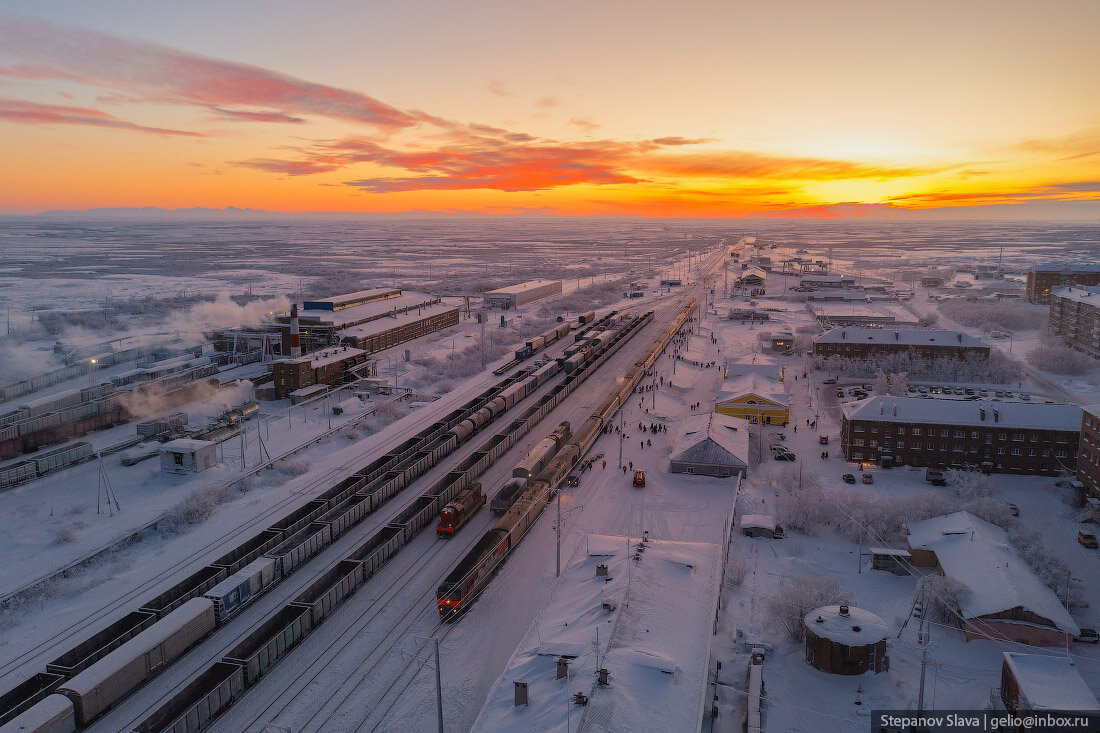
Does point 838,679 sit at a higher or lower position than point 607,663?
lower

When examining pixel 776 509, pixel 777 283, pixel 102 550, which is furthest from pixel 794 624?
pixel 777 283

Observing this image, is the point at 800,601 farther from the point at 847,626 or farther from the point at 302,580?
the point at 302,580

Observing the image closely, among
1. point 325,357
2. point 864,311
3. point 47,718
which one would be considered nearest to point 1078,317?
point 864,311

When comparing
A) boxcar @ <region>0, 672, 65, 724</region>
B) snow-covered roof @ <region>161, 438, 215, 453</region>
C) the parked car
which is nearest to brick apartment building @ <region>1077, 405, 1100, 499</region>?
the parked car

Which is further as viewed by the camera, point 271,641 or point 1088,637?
point 1088,637

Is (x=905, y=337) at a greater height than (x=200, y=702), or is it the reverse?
(x=905, y=337)

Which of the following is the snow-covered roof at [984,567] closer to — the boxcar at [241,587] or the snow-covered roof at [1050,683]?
the snow-covered roof at [1050,683]

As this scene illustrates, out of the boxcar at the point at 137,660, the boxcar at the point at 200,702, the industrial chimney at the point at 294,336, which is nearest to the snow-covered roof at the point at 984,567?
the boxcar at the point at 200,702

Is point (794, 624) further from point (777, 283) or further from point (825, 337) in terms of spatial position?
point (777, 283)
